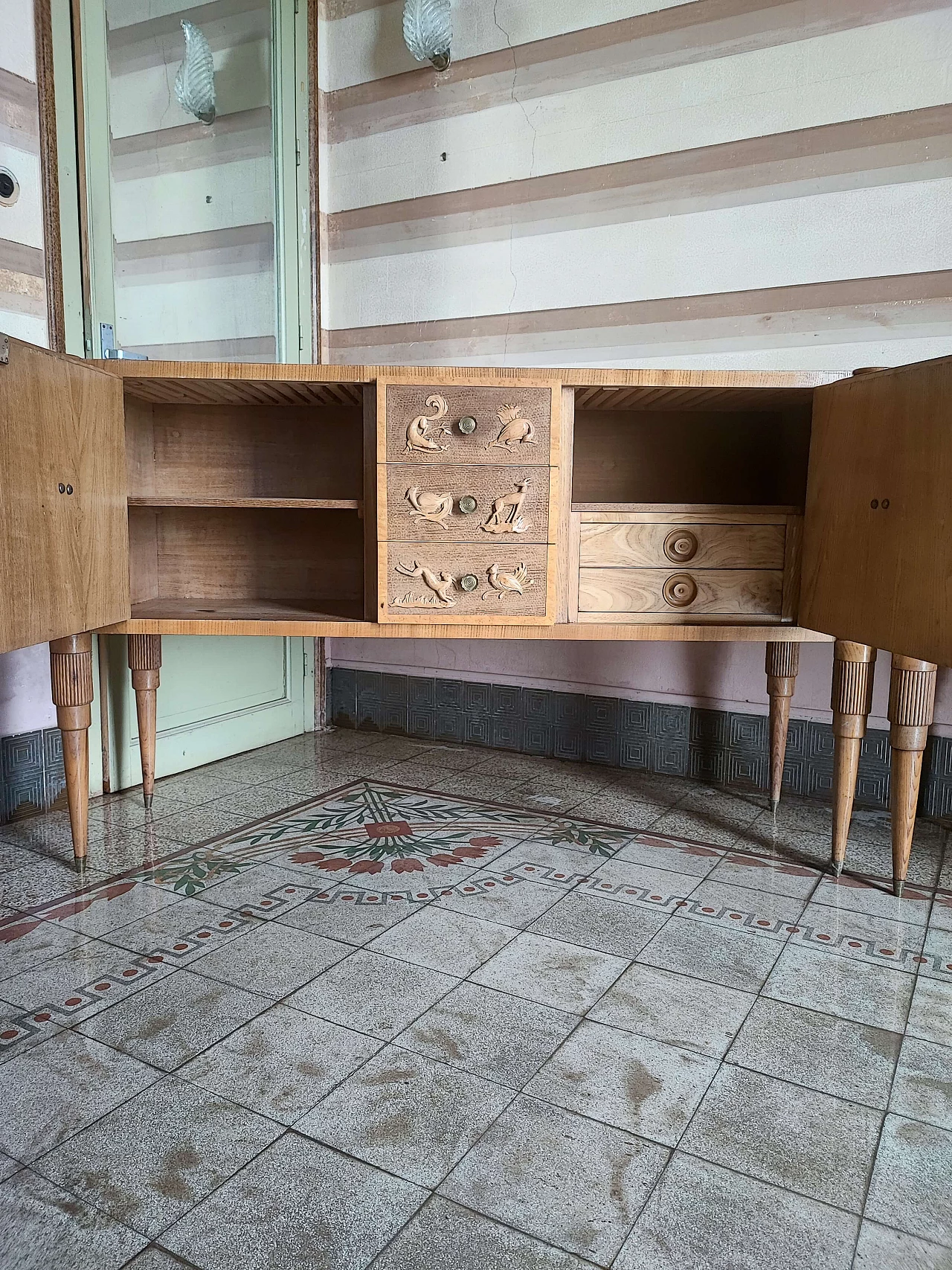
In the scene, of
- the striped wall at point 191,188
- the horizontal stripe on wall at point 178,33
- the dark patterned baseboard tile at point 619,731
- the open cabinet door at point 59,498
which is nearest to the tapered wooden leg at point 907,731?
the dark patterned baseboard tile at point 619,731

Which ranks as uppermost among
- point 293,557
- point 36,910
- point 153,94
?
point 153,94

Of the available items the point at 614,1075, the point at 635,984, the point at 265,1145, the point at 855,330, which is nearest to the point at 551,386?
the point at 855,330

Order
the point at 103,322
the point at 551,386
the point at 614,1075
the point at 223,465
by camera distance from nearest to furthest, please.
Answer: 1. the point at 614,1075
2. the point at 551,386
3. the point at 103,322
4. the point at 223,465

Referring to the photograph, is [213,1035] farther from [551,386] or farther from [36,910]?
[551,386]

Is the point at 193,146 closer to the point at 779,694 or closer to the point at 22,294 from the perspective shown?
the point at 22,294

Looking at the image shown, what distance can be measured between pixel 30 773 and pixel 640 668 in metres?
1.51

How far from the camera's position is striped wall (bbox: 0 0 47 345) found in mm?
1750

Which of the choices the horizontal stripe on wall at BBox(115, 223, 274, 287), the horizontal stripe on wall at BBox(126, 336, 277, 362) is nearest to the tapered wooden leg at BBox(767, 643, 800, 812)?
the horizontal stripe on wall at BBox(126, 336, 277, 362)

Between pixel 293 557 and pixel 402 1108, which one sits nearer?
pixel 402 1108

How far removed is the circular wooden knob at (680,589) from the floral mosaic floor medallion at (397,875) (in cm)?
53

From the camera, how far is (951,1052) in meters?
1.16

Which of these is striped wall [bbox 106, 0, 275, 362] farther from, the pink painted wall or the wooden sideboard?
the pink painted wall

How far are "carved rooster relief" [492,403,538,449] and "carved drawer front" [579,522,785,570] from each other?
0.21 metres

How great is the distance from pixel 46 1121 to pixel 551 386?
1.32 meters
